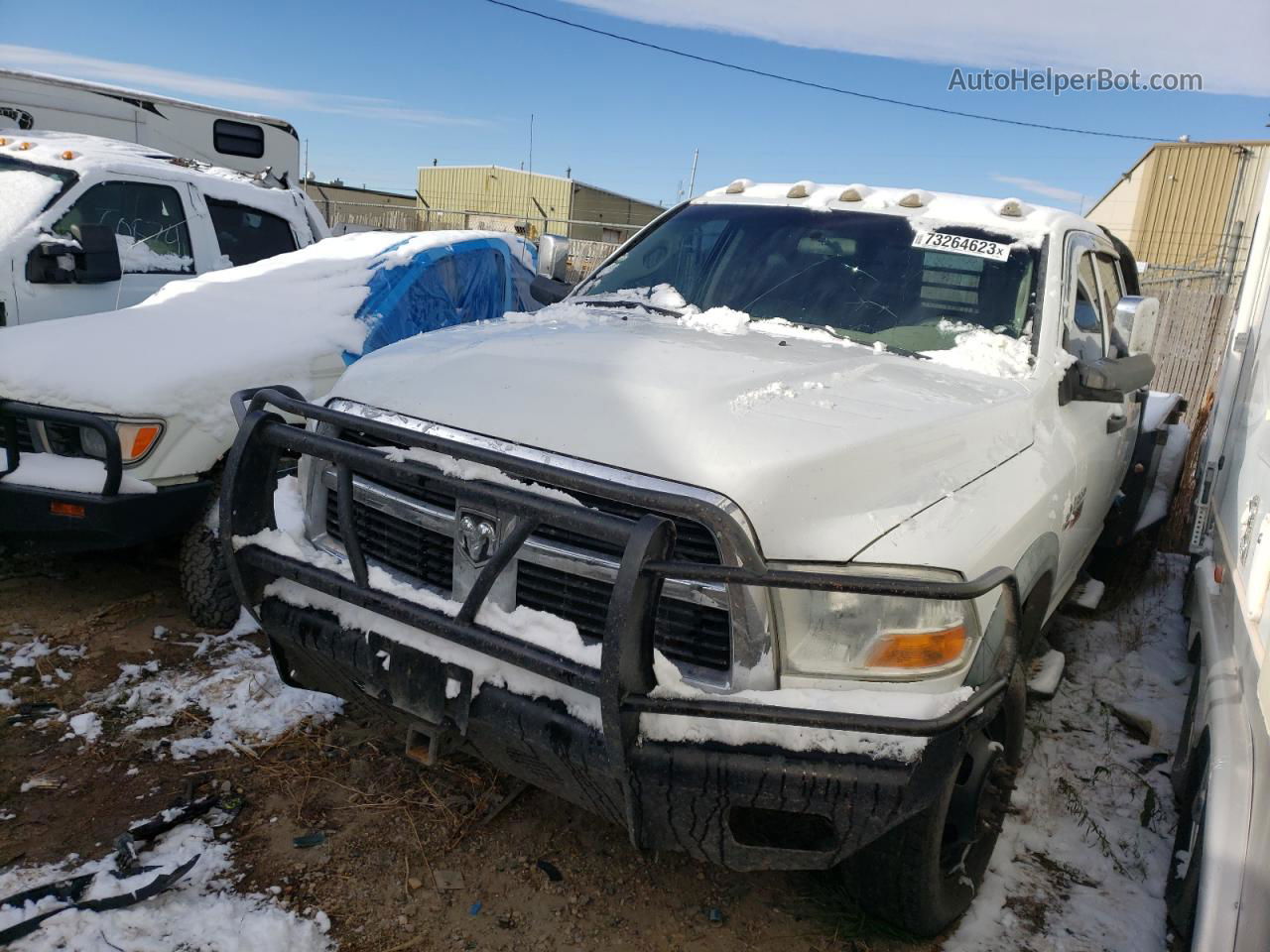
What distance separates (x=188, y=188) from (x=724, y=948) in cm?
574

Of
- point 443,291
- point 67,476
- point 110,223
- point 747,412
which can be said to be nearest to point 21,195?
point 110,223

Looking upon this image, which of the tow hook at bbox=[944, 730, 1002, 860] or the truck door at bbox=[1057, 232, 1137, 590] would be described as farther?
the truck door at bbox=[1057, 232, 1137, 590]

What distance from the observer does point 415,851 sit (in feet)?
9.36

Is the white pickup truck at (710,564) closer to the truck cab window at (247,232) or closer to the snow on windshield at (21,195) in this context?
the snow on windshield at (21,195)

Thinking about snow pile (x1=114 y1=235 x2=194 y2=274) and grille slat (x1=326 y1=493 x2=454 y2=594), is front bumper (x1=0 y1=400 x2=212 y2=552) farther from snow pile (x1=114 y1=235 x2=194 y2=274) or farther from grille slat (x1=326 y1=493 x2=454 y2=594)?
snow pile (x1=114 y1=235 x2=194 y2=274)

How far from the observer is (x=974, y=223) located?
3.53 metres

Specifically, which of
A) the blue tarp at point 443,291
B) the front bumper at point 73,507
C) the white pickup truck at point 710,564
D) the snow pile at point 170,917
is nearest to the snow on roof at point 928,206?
the white pickup truck at point 710,564

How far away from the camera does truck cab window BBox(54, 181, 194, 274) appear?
5.64 meters

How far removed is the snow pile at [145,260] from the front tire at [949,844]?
538 centimetres

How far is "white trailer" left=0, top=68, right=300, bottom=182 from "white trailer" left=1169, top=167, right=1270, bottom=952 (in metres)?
9.12

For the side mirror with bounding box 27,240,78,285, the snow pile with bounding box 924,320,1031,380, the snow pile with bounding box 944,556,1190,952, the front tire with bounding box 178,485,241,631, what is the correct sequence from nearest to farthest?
the snow pile with bounding box 944,556,1190,952 < the snow pile with bounding box 924,320,1031,380 < the front tire with bounding box 178,485,241,631 < the side mirror with bounding box 27,240,78,285

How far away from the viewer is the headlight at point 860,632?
2096 millimetres

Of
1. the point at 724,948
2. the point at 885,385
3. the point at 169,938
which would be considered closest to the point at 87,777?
the point at 169,938

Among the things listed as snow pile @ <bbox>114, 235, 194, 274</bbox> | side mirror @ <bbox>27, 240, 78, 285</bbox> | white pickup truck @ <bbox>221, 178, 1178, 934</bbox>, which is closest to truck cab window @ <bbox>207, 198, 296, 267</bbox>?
snow pile @ <bbox>114, 235, 194, 274</bbox>
